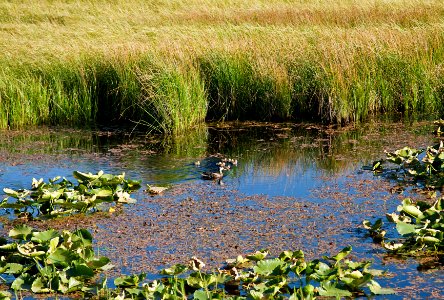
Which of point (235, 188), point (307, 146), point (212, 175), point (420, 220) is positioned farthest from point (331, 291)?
point (307, 146)

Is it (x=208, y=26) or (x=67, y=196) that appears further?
(x=208, y=26)

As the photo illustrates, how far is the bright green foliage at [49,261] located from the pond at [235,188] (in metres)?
0.20

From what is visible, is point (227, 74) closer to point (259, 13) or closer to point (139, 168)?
point (139, 168)

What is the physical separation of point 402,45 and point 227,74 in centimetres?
246

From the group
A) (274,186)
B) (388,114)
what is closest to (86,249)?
(274,186)

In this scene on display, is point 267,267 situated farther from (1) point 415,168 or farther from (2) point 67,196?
(1) point 415,168

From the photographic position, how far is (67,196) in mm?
6172

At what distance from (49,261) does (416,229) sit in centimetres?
247

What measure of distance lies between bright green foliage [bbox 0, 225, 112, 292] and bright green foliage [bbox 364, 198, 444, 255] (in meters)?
1.92

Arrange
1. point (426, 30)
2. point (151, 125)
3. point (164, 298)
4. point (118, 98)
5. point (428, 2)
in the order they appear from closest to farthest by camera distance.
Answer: point (164, 298), point (151, 125), point (118, 98), point (426, 30), point (428, 2)

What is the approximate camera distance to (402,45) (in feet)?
33.8

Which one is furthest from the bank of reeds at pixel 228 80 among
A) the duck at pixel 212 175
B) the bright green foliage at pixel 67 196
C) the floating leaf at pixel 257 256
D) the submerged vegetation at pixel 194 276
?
the floating leaf at pixel 257 256

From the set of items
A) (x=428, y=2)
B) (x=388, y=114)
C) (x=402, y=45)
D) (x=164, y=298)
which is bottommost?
(x=164, y=298)

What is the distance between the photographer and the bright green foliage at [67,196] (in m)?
6.10
